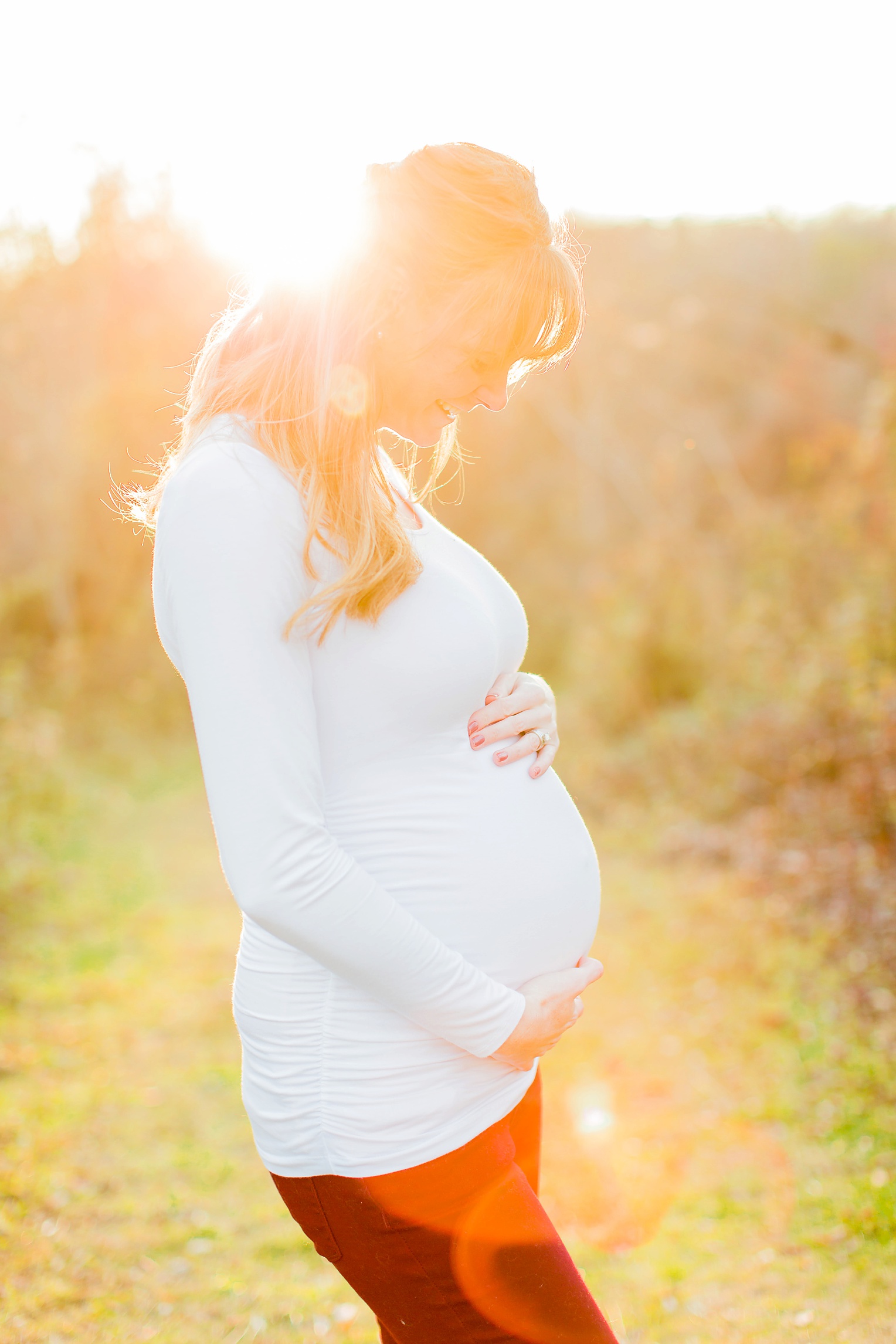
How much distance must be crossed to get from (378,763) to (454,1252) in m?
0.55

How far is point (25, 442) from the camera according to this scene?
12.4 metres

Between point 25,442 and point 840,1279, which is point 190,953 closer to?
point 840,1279

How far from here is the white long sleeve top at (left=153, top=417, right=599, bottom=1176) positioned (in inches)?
38.5

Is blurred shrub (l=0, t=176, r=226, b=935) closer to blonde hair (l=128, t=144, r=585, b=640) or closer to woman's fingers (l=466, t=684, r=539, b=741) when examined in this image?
woman's fingers (l=466, t=684, r=539, b=741)

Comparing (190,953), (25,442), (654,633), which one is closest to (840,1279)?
(190,953)

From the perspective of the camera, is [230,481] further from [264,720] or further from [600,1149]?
[600,1149]

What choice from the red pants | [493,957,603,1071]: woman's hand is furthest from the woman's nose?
the red pants

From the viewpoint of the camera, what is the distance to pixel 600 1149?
323 centimetres

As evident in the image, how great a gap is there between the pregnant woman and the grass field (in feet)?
5.19

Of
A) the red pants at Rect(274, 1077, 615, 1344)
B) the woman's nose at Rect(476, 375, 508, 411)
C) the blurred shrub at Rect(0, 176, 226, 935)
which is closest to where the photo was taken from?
the red pants at Rect(274, 1077, 615, 1344)

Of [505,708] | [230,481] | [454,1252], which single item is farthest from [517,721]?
[454,1252]

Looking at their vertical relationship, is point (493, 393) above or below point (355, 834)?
above

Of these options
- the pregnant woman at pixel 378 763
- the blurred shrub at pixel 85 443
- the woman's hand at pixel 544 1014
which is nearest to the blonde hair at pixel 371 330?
the pregnant woman at pixel 378 763

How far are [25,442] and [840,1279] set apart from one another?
12599mm
